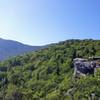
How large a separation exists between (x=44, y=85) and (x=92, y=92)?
5226cm

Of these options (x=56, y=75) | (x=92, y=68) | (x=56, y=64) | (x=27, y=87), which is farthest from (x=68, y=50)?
(x=92, y=68)

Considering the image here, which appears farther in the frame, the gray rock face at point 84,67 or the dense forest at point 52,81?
the gray rock face at point 84,67

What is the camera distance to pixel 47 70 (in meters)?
178

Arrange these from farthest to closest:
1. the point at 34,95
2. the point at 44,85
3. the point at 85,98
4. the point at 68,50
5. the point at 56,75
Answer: the point at 68,50 < the point at 56,75 < the point at 44,85 < the point at 34,95 < the point at 85,98

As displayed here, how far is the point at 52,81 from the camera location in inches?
6142

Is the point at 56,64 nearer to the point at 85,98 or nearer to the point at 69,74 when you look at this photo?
the point at 69,74

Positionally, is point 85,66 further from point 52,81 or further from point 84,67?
point 52,81

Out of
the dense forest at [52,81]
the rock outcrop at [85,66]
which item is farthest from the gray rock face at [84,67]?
the dense forest at [52,81]

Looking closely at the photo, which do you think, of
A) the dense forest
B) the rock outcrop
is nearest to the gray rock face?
the rock outcrop

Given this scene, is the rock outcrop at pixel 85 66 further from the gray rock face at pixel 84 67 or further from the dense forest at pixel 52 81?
the dense forest at pixel 52 81

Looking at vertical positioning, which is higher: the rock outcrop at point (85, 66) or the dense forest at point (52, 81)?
the rock outcrop at point (85, 66)

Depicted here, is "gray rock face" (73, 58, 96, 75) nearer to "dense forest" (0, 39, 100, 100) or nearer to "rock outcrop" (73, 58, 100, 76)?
"rock outcrop" (73, 58, 100, 76)

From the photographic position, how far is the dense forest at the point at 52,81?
362ft

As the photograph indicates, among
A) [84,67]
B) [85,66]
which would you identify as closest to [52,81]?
[84,67]
